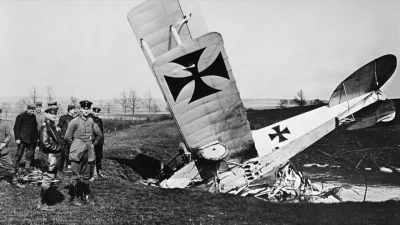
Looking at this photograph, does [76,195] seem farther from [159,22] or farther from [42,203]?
[159,22]

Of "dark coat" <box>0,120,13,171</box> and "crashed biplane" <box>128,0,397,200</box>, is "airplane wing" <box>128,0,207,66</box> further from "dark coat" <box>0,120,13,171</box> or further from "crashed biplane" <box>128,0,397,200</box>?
"dark coat" <box>0,120,13,171</box>

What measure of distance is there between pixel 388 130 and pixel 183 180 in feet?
48.0

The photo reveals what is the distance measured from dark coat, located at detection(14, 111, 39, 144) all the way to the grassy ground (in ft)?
3.62

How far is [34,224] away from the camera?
16.8 ft

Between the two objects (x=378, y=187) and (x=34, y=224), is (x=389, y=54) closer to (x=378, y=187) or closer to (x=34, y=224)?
(x=378, y=187)

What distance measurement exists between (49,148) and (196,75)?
3.48 m

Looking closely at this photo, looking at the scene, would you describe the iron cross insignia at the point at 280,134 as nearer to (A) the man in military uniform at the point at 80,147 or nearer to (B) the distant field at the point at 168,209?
(B) the distant field at the point at 168,209

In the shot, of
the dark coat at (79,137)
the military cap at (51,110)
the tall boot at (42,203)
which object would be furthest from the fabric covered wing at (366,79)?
the tall boot at (42,203)

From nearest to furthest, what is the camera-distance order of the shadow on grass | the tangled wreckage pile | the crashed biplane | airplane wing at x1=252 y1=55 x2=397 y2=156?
the crashed biplane → the tangled wreckage pile → airplane wing at x1=252 y1=55 x2=397 y2=156 → the shadow on grass

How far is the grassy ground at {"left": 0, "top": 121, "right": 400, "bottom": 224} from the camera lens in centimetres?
566

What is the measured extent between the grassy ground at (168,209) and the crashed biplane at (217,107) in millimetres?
1073

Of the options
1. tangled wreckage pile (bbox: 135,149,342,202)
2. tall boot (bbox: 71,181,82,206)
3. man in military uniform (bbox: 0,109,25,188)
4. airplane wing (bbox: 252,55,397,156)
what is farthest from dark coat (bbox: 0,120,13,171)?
airplane wing (bbox: 252,55,397,156)

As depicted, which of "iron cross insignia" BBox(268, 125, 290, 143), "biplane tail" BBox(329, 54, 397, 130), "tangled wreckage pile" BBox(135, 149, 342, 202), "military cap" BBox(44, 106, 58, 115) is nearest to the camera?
"military cap" BBox(44, 106, 58, 115)

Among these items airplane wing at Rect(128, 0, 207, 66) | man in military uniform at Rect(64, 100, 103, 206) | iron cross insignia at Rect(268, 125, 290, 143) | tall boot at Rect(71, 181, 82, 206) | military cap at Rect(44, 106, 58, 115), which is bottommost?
tall boot at Rect(71, 181, 82, 206)
